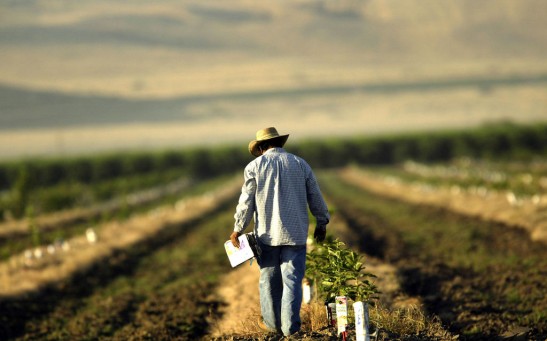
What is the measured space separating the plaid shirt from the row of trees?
2007 inches

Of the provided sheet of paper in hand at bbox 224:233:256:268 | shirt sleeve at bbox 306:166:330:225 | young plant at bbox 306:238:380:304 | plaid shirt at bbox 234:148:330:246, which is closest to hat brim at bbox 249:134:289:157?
plaid shirt at bbox 234:148:330:246

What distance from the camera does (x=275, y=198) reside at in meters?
7.55

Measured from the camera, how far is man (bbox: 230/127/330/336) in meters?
7.48

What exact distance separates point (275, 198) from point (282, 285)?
908mm

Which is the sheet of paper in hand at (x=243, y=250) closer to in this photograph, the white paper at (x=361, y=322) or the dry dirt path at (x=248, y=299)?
the dry dirt path at (x=248, y=299)

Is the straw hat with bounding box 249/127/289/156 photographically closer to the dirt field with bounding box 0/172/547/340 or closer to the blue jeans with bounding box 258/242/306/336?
the blue jeans with bounding box 258/242/306/336

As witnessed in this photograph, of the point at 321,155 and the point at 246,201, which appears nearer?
the point at 246,201

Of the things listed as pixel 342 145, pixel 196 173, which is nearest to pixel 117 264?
pixel 196 173

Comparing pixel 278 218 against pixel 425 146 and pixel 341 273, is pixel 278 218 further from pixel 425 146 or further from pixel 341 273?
pixel 425 146

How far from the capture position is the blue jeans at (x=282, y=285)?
7.37 meters

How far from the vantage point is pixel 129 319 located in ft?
35.3

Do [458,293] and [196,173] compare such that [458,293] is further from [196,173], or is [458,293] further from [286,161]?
[196,173]

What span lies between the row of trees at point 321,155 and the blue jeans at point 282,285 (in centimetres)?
5091

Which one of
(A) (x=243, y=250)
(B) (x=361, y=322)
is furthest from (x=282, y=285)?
(B) (x=361, y=322)
